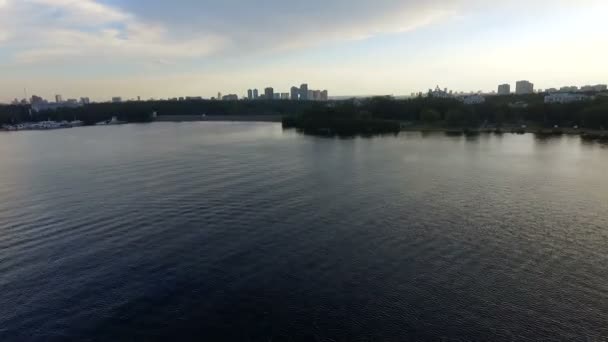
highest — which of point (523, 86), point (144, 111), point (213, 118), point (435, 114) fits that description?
point (523, 86)

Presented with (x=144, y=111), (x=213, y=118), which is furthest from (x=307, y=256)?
(x=144, y=111)

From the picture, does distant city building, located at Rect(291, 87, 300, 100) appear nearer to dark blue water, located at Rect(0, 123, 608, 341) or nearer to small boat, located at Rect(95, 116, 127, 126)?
small boat, located at Rect(95, 116, 127, 126)

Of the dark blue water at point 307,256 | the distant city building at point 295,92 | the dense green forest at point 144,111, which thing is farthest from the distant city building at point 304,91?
the dark blue water at point 307,256

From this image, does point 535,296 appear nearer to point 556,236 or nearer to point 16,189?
point 556,236

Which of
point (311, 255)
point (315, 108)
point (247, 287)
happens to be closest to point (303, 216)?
point (311, 255)

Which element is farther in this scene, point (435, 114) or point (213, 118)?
point (213, 118)

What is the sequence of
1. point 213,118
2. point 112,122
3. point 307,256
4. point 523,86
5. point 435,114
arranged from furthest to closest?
1. point 523,86
2. point 213,118
3. point 112,122
4. point 435,114
5. point 307,256

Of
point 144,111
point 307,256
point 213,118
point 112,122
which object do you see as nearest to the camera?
point 307,256

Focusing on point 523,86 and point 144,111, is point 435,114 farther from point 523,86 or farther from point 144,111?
point 523,86

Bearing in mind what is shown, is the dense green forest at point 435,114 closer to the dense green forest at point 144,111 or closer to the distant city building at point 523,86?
the dense green forest at point 144,111

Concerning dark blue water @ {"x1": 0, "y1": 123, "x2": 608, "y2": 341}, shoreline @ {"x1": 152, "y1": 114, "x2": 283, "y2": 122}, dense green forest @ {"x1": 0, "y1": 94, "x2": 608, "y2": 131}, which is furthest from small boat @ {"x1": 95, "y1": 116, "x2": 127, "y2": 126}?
dark blue water @ {"x1": 0, "y1": 123, "x2": 608, "y2": 341}
